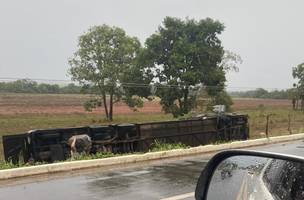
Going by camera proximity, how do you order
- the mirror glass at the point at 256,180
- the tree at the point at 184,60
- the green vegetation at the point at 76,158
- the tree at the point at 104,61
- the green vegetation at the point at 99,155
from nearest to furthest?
the mirror glass at the point at 256,180 → the green vegetation at the point at 76,158 → the green vegetation at the point at 99,155 → the tree at the point at 184,60 → the tree at the point at 104,61

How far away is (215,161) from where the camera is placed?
2912mm

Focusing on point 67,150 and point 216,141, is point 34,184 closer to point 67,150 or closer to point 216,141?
point 67,150

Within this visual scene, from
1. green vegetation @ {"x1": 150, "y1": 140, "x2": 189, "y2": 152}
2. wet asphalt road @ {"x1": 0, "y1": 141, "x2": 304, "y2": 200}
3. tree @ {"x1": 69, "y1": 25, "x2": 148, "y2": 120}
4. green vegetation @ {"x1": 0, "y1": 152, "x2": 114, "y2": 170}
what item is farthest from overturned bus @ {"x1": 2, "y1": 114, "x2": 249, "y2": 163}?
tree @ {"x1": 69, "y1": 25, "x2": 148, "y2": 120}

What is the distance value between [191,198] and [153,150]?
7.39 m

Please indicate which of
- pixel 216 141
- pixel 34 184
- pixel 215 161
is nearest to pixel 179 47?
pixel 216 141

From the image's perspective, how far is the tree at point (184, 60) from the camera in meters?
39.4

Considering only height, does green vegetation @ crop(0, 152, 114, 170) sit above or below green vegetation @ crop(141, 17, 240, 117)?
below

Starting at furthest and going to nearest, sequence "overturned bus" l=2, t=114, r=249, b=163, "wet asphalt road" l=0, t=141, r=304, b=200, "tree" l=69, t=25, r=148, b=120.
A: "tree" l=69, t=25, r=148, b=120
"overturned bus" l=2, t=114, r=249, b=163
"wet asphalt road" l=0, t=141, r=304, b=200

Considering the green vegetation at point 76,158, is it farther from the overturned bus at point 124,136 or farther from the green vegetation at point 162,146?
the green vegetation at point 162,146

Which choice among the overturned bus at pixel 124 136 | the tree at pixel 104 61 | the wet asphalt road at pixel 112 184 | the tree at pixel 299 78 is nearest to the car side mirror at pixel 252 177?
the wet asphalt road at pixel 112 184

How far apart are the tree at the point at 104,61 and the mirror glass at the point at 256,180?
1938 inches

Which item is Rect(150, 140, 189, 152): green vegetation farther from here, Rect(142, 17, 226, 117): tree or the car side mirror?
Rect(142, 17, 226, 117): tree

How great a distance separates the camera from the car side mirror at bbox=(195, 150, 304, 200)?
8.22ft

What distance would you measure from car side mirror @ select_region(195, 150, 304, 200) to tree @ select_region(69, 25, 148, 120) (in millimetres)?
49195
